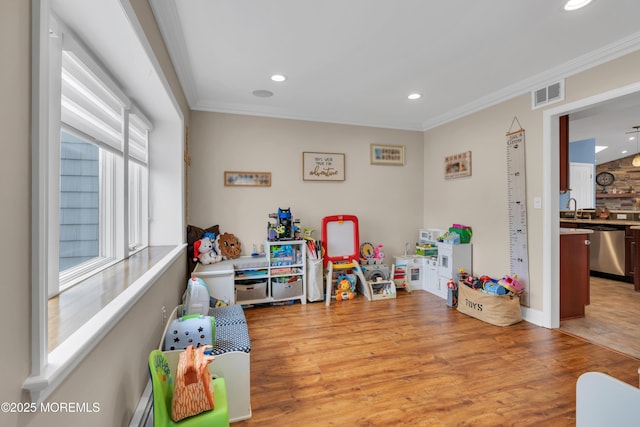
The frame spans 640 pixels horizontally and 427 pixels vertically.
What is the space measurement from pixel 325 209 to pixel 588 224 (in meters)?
4.45

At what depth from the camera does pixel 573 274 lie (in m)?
3.24

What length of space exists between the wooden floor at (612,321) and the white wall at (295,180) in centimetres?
220

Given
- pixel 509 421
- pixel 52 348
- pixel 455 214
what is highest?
pixel 455 214

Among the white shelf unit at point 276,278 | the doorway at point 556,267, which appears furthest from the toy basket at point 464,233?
the white shelf unit at point 276,278

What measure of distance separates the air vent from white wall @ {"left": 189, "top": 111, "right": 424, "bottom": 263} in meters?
1.87

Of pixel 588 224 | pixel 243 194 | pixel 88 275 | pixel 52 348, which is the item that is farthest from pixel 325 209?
pixel 588 224

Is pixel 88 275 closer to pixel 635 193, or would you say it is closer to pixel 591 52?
pixel 591 52

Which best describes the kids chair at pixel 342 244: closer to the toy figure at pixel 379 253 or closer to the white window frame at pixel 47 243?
the toy figure at pixel 379 253

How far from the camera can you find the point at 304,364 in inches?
92.4

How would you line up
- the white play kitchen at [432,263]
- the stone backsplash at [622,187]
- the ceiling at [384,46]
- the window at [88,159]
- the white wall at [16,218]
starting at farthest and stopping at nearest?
the stone backsplash at [622,187]
the white play kitchen at [432,263]
the ceiling at [384,46]
the window at [88,159]
the white wall at [16,218]

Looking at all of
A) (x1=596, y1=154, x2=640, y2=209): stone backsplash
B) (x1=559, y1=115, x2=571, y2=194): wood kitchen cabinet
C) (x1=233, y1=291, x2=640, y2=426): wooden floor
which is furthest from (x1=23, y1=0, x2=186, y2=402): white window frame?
(x1=596, y1=154, x2=640, y2=209): stone backsplash

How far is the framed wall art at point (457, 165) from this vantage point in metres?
3.98

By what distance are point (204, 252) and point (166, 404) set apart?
2.29 m

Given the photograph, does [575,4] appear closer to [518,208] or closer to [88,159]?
[518,208]
